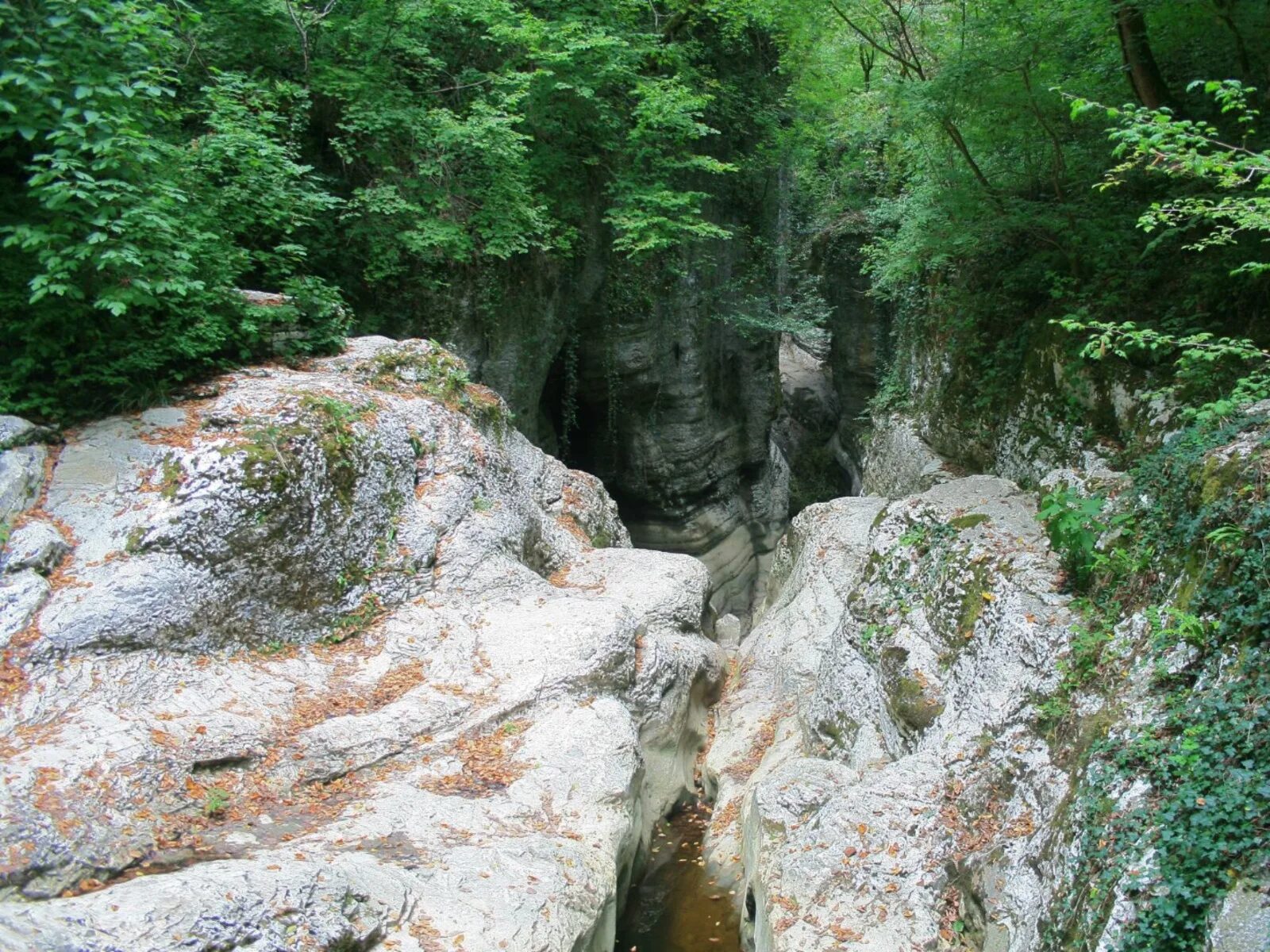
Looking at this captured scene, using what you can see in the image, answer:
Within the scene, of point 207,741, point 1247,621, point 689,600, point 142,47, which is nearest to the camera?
point 1247,621

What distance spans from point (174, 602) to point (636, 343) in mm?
14318

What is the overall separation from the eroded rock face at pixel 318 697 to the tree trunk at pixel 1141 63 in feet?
28.9

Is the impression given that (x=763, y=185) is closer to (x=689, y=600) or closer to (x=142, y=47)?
(x=689, y=600)

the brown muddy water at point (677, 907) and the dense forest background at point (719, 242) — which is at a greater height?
the dense forest background at point (719, 242)

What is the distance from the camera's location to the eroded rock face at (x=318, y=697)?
19.7 feet

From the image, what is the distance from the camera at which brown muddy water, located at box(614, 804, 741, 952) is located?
8945 mm

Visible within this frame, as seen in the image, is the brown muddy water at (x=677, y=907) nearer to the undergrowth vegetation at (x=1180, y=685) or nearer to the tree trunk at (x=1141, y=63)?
the undergrowth vegetation at (x=1180, y=685)

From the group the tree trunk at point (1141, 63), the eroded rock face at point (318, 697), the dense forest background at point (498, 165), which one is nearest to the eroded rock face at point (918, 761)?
the eroded rock face at point (318, 697)

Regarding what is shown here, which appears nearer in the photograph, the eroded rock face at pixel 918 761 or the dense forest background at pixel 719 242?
the dense forest background at pixel 719 242

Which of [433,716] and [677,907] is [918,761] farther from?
[433,716]

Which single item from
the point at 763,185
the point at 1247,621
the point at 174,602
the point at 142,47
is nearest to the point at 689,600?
the point at 174,602

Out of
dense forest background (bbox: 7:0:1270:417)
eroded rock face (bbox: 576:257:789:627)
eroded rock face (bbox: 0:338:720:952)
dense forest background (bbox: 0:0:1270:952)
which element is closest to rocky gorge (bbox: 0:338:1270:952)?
eroded rock face (bbox: 0:338:720:952)

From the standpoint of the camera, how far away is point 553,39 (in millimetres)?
15727

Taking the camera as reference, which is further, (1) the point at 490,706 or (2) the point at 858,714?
(2) the point at 858,714
